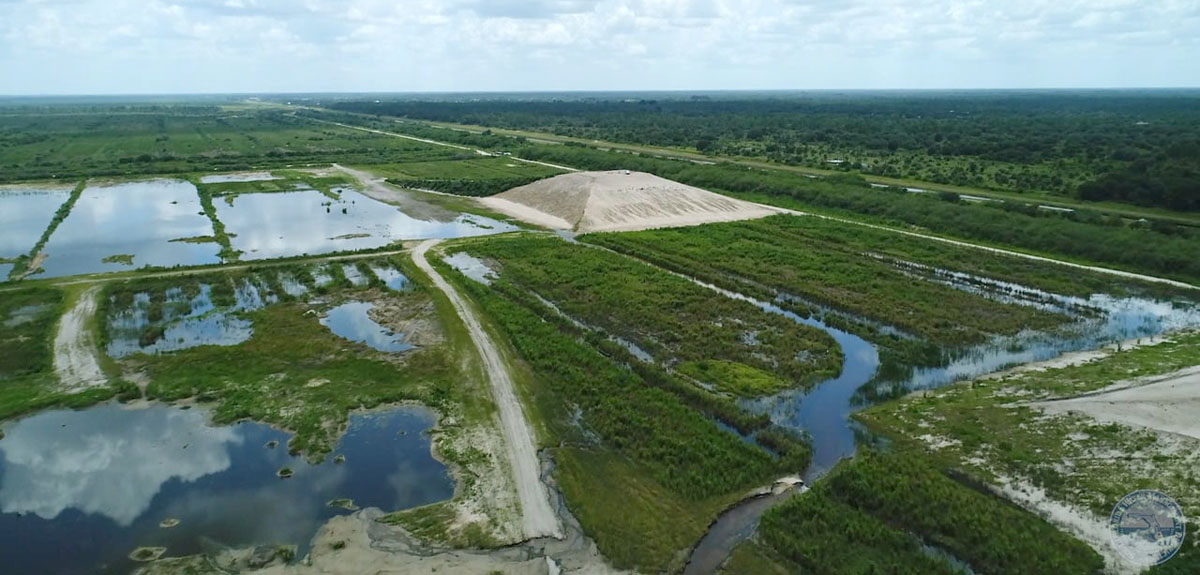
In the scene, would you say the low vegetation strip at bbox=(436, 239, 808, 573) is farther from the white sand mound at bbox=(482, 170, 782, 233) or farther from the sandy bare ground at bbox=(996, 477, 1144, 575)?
the white sand mound at bbox=(482, 170, 782, 233)

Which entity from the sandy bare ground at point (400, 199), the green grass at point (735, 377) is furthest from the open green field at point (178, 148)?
the green grass at point (735, 377)

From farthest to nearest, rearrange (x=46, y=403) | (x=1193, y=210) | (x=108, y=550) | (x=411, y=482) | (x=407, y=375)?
(x=1193, y=210), (x=407, y=375), (x=46, y=403), (x=411, y=482), (x=108, y=550)

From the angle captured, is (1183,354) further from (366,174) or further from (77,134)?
(77,134)

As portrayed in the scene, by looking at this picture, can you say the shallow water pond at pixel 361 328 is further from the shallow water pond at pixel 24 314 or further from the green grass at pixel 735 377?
the shallow water pond at pixel 24 314

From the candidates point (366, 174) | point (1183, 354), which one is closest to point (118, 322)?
point (1183, 354)

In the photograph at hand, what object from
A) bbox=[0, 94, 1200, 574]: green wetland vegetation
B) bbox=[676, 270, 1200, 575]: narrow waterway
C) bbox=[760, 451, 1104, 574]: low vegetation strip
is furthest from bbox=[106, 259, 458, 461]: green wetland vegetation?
bbox=[760, 451, 1104, 574]: low vegetation strip

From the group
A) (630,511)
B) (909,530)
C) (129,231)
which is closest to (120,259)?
(129,231)
